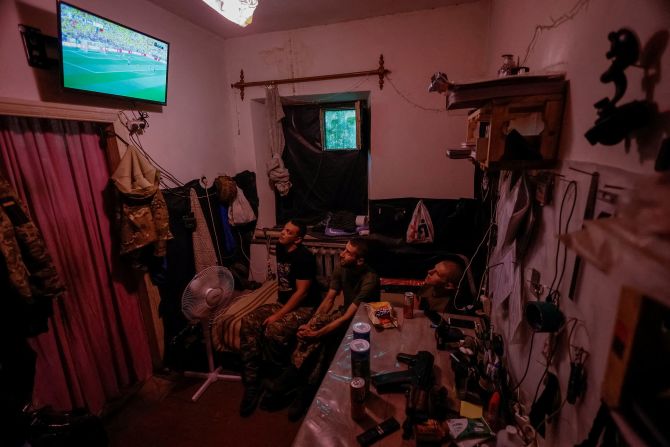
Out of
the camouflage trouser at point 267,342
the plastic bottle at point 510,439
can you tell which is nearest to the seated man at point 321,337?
the camouflage trouser at point 267,342

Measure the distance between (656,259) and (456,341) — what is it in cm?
141

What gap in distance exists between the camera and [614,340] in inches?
21.0

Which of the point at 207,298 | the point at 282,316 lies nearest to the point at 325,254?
the point at 282,316

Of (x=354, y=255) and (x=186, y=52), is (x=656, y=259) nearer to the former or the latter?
(x=354, y=255)

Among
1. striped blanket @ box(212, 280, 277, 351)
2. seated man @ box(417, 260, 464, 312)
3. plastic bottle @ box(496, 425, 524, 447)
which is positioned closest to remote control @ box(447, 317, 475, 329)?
seated man @ box(417, 260, 464, 312)

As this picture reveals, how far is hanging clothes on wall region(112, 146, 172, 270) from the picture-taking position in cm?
226

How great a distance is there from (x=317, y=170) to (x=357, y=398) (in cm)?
302

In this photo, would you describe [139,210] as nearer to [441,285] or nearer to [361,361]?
[361,361]

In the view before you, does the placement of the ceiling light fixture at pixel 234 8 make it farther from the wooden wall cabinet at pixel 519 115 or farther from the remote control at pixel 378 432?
the remote control at pixel 378 432

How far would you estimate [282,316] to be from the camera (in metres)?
2.57

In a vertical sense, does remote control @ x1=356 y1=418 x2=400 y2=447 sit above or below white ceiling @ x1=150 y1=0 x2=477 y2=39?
below

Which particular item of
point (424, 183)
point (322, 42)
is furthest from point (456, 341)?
point (322, 42)

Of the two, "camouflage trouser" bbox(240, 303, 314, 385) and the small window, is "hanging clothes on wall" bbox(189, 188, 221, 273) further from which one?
the small window

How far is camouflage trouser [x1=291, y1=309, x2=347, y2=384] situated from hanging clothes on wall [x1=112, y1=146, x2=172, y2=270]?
1358 millimetres
